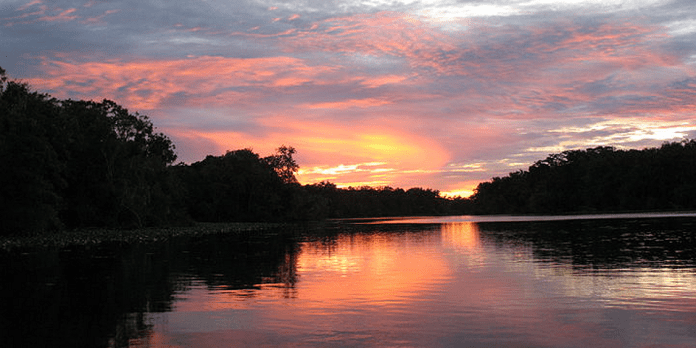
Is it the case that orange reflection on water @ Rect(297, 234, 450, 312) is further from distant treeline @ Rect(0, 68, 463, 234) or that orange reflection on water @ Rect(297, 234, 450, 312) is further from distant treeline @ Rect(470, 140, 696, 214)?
distant treeline @ Rect(470, 140, 696, 214)

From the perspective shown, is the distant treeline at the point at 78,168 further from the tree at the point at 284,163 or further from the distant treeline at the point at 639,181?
the distant treeline at the point at 639,181


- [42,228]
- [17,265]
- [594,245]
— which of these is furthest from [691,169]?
[17,265]

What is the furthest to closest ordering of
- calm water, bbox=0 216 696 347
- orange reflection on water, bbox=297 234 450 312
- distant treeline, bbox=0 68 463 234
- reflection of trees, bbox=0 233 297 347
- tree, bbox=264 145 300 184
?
tree, bbox=264 145 300 184
distant treeline, bbox=0 68 463 234
orange reflection on water, bbox=297 234 450 312
reflection of trees, bbox=0 233 297 347
calm water, bbox=0 216 696 347

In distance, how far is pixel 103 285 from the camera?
24.0 meters

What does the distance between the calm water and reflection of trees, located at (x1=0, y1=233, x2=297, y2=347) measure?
0.06 meters

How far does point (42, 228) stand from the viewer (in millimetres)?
59031

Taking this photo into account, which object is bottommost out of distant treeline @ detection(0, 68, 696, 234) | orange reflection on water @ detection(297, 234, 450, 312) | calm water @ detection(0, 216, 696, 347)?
orange reflection on water @ detection(297, 234, 450, 312)

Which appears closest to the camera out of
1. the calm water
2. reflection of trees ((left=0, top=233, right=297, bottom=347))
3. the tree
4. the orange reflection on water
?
the calm water

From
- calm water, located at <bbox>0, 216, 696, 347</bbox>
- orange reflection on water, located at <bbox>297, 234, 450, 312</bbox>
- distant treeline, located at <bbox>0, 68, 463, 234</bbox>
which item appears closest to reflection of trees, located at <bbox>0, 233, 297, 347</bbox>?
calm water, located at <bbox>0, 216, 696, 347</bbox>

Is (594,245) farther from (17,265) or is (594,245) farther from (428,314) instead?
(17,265)

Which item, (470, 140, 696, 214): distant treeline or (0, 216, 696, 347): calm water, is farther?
(470, 140, 696, 214): distant treeline

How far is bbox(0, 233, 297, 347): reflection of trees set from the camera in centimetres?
1491

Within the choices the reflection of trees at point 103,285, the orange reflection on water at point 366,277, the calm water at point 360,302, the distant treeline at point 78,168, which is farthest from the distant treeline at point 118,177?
the orange reflection on water at point 366,277

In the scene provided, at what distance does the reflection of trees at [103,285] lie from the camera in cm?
1491
